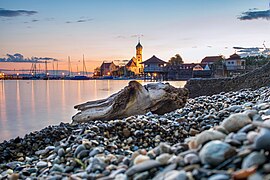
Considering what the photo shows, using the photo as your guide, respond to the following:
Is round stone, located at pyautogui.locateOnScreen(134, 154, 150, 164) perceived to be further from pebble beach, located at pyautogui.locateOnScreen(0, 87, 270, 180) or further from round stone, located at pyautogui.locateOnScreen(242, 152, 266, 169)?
round stone, located at pyautogui.locateOnScreen(242, 152, 266, 169)

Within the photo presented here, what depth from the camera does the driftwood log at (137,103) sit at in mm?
6070

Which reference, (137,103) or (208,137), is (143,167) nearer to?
(208,137)

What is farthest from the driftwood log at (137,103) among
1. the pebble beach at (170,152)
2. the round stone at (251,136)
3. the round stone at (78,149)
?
the round stone at (251,136)

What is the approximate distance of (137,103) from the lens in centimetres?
613

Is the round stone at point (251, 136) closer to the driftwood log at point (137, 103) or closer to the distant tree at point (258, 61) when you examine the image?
the driftwood log at point (137, 103)

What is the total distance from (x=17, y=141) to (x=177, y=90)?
129 inches

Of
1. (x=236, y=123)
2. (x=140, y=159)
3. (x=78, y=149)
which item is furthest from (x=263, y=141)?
(x=78, y=149)

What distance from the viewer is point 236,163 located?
1678 mm

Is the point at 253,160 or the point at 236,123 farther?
the point at 236,123

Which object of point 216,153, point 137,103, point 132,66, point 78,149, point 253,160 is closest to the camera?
point 253,160

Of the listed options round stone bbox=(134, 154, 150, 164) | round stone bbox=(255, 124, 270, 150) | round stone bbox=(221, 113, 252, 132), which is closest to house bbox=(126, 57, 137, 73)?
round stone bbox=(221, 113, 252, 132)

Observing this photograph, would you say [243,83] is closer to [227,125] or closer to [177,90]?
[177,90]

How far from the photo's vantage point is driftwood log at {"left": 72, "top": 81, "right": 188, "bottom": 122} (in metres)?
6.07

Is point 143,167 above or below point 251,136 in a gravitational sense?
below
